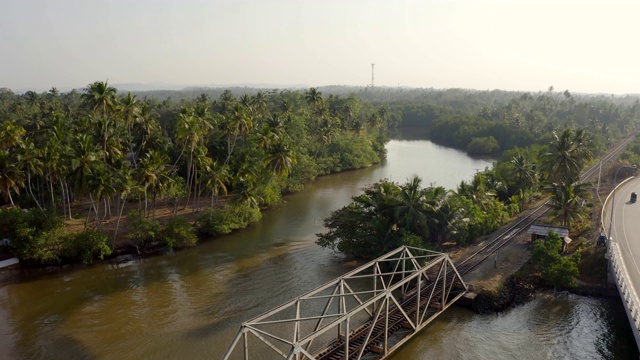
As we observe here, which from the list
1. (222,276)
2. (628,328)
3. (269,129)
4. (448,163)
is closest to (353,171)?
(448,163)

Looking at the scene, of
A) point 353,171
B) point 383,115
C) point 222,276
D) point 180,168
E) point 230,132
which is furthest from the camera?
point 383,115

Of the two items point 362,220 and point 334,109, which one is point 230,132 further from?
point 334,109

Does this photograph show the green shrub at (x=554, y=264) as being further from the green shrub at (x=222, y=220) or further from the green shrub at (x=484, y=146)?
the green shrub at (x=484, y=146)

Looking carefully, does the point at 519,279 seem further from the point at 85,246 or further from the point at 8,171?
the point at 8,171

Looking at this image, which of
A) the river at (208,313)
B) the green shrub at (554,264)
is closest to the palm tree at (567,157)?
the green shrub at (554,264)

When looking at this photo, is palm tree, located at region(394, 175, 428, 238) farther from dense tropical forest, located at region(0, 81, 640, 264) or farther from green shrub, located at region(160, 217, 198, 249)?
green shrub, located at region(160, 217, 198, 249)

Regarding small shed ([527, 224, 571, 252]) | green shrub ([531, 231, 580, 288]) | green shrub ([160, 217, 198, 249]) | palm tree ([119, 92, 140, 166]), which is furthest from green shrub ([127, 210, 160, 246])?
small shed ([527, 224, 571, 252])

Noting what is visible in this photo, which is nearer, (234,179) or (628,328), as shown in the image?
(628,328)

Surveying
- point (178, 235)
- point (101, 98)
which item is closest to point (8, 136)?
point (101, 98)
